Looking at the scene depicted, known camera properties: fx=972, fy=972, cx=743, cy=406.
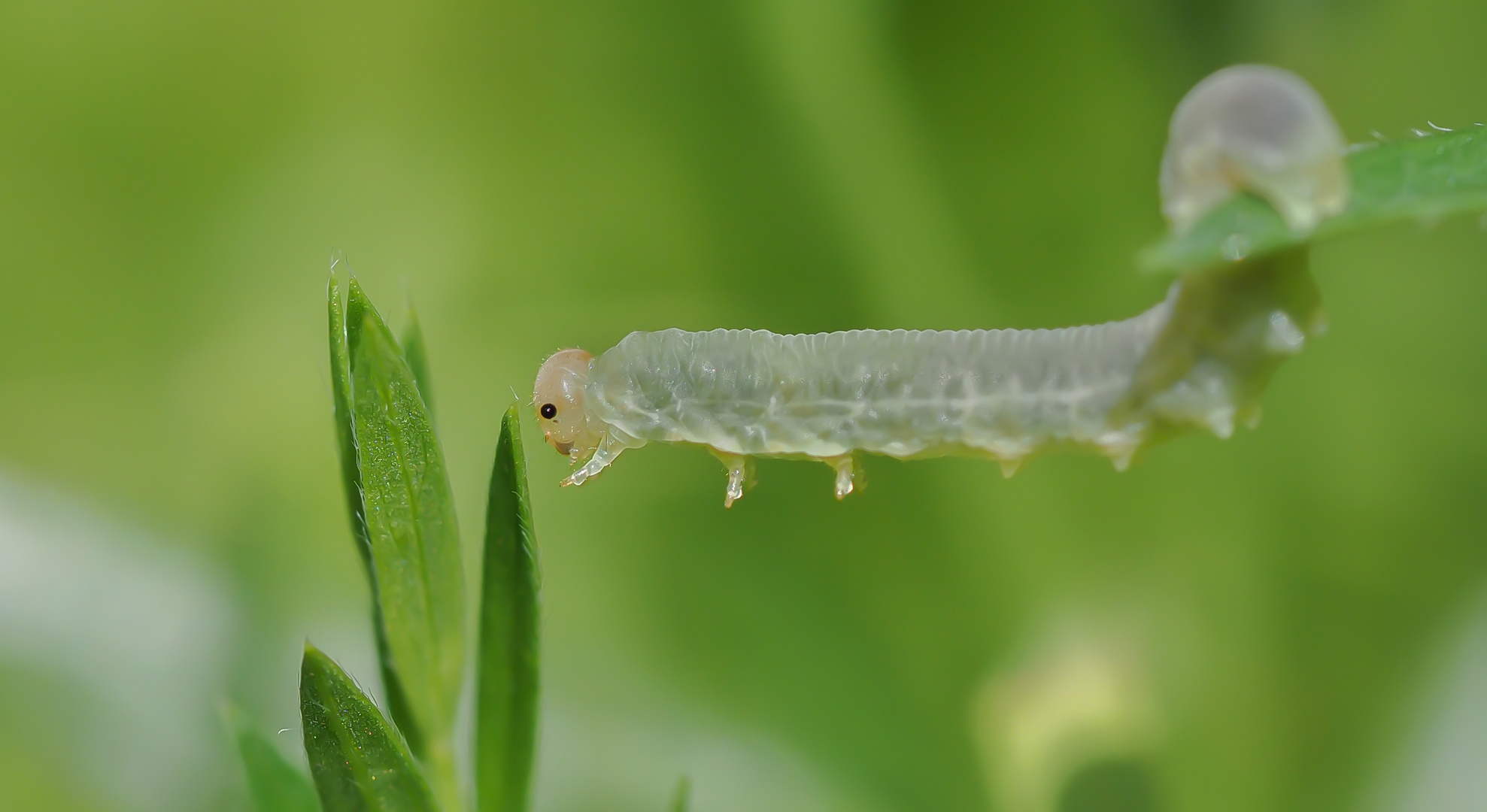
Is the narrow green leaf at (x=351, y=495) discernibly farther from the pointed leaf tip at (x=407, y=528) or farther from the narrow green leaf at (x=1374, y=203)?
the narrow green leaf at (x=1374, y=203)

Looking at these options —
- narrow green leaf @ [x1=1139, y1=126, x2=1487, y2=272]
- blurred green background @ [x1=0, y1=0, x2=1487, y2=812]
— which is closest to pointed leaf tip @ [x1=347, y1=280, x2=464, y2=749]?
narrow green leaf @ [x1=1139, y1=126, x2=1487, y2=272]

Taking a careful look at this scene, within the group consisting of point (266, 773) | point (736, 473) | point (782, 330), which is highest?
point (782, 330)

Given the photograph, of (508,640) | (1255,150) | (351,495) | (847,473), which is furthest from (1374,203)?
(351,495)

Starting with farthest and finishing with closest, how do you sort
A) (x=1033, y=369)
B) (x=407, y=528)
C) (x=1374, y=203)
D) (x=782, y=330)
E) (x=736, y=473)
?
(x=782, y=330) → (x=736, y=473) → (x=1033, y=369) → (x=407, y=528) → (x=1374, y=203)

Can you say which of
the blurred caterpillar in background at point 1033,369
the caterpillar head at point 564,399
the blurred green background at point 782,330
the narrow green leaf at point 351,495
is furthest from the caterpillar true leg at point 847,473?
the blurred green background at point 782,330

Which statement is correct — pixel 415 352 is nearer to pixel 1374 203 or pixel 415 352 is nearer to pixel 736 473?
pixel 736 473

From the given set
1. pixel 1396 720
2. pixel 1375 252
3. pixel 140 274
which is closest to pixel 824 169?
pixel 1375 252

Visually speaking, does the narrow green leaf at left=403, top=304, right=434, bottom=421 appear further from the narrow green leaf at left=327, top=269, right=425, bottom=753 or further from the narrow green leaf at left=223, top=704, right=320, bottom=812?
the narrow green leaf at left=223, top=704, right=320, bottom=812
